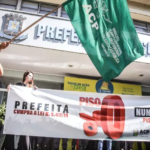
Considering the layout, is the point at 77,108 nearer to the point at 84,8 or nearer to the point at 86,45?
the point at 86,45

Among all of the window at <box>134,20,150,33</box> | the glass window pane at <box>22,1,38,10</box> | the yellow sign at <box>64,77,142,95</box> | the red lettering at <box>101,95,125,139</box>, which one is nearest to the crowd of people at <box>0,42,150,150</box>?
the red lettering at <box>101,95,125,139</box>

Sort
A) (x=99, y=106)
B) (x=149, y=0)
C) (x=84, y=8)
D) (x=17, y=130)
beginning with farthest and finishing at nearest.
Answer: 1. (x=149, y=0)
2. (x=99, y=106)
3. (x=17, y=130)
4. (x=84, y=8)

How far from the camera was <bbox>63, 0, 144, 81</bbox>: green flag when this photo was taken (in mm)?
2598

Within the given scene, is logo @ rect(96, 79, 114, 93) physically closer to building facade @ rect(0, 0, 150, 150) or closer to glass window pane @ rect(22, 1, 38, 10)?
building facade @ rect(0, 0, 150, 150)

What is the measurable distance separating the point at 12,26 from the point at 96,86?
3.91 m

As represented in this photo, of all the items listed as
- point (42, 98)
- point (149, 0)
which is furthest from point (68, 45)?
point (149, 0)

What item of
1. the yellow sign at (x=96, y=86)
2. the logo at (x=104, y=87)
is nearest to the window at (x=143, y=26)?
the yellow sign at (x=96, y=86)

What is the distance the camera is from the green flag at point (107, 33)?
260 centimetres

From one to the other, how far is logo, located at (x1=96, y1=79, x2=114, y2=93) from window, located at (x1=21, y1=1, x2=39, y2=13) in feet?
12.5

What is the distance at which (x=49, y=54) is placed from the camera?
5.81 meters

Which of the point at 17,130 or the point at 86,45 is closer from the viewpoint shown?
the point at 86,45

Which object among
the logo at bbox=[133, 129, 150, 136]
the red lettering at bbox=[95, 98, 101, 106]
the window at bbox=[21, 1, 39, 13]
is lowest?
the logo at bbox=[133, 129, 150, 136]

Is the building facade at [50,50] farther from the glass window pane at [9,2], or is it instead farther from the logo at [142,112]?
the logo at [142,112]

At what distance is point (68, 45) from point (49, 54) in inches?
27.2
